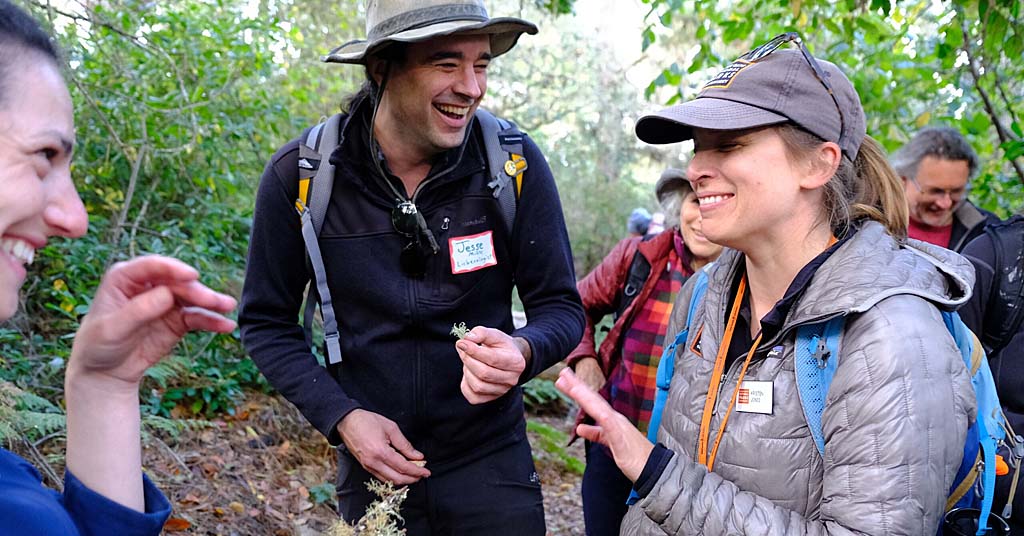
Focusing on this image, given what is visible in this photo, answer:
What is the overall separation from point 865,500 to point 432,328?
4.97 ft

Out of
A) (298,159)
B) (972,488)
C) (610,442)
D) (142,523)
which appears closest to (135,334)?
(142,523)

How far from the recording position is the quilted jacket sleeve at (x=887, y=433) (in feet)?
5.78

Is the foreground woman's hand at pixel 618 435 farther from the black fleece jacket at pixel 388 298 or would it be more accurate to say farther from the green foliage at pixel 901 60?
the green foliage at pixel 901 60

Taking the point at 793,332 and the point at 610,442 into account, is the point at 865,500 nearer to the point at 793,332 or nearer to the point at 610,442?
the point at 793,332

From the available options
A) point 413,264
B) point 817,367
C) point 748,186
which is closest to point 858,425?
point 817,367

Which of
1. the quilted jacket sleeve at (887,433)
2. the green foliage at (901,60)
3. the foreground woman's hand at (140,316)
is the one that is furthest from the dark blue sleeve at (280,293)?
the green foliage at (901,60)

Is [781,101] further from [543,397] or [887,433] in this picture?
[543,397]

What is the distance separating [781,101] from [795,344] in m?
0.69

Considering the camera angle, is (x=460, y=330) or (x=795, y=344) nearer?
(x=795, y=344)

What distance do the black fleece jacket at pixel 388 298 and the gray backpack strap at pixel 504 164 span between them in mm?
32

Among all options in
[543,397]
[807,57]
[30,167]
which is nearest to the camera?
[30,167]

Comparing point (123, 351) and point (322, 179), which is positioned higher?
point (322, 179)

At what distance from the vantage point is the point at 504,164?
2.84m

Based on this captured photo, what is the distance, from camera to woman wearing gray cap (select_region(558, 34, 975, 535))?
1.79 metres
